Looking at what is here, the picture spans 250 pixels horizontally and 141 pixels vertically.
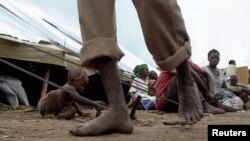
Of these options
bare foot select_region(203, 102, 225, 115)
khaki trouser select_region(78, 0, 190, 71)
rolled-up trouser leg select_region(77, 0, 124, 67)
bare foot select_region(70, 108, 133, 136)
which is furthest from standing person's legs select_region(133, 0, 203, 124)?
bare foot select_region(203, 102, 225, 115)

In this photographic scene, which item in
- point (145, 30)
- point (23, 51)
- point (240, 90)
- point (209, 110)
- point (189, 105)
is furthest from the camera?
point (240, 90)

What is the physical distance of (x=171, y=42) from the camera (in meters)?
2.05

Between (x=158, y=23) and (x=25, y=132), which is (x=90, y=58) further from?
(x=25, y=132)

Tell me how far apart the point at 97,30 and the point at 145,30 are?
23 cm

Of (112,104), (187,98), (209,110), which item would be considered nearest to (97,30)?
(112,104)

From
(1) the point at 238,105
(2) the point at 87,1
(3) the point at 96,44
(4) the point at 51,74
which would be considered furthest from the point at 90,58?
(4) the point at 51,74

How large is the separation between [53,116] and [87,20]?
1.77m

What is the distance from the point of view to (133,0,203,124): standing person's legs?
1981 mm

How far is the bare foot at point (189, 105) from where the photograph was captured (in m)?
Answer: 2.11

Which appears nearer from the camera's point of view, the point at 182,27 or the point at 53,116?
the point at 182,27

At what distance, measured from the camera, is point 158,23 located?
6.55 ft

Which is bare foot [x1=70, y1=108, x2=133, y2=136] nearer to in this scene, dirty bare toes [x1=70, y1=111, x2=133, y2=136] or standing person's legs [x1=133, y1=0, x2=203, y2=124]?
dirty bare toes [x1=70, y1=111, x2=133, y2=136]

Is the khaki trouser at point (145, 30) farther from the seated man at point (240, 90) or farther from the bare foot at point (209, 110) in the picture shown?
the seated man at point (240, 90)

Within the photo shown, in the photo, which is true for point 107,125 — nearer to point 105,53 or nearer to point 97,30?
point 105,53
